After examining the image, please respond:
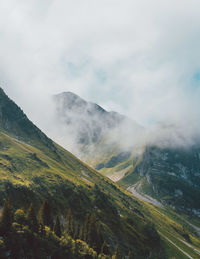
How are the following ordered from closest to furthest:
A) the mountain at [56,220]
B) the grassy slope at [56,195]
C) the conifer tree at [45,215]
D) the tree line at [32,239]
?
the tree line at [32,239] → the mountain at [56,220] → the conifer tree at [45,215] → the grassy slope at [56,195]

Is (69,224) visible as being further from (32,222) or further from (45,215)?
(32,222)

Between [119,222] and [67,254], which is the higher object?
[119,222]

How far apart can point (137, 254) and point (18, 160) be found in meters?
109

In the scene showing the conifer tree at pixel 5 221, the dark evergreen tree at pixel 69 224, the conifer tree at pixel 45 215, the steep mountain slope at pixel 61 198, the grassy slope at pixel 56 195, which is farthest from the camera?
the grassy slope at pixel 56 195

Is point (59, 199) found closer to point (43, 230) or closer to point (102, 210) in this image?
point (102, 210)

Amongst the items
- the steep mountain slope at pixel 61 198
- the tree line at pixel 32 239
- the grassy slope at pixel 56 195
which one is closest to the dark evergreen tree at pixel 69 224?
the steep mountain slope at pixel 61 198

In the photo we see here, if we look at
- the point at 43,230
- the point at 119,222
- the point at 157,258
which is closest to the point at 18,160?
the point at 119,222

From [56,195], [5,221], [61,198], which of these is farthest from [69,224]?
[5,221]

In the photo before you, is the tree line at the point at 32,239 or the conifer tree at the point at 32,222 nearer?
the tree line at the point at 32,239

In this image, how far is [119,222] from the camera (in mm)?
144625

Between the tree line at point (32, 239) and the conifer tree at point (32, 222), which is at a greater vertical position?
the conifer tree at point (32, 222)

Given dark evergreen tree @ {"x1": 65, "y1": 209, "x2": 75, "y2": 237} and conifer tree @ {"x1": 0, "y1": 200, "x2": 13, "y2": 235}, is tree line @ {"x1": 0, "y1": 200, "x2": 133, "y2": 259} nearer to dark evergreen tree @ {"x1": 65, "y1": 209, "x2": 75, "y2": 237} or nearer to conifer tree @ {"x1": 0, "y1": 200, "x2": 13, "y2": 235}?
conifer tree @ {"x1": 0, "y1": 200, "x2": 13, "y2": 235}

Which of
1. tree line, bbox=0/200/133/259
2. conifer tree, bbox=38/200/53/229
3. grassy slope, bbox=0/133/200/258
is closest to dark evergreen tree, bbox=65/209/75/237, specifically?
grassy slope, bbox=0/133/200/258

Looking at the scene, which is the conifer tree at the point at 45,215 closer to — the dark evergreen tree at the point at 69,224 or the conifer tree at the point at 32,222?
the conifer tree at the point at 32,222
